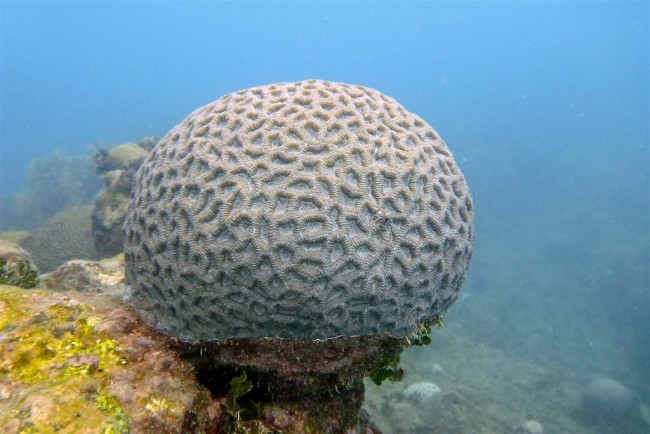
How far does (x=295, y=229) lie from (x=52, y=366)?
5.42 feet

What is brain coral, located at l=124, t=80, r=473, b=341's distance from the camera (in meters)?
2.81

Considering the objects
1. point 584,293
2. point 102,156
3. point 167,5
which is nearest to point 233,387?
point 102,156

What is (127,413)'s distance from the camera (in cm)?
222

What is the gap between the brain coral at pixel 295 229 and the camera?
2809mm

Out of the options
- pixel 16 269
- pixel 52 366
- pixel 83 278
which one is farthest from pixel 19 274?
pixel 52 366

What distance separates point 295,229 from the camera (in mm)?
2824

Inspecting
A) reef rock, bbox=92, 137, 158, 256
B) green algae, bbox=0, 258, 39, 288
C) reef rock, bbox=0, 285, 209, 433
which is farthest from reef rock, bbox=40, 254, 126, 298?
reef rock, bbox=92, 137, 158, 256

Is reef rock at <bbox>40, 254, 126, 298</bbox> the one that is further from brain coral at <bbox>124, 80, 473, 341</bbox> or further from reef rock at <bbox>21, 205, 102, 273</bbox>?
reef rock at <bbox>21, 205, 102, 273</bbox>

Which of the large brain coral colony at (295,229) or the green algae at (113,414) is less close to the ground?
the large brain coral colony at (295,229)

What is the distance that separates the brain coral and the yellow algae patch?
53cm

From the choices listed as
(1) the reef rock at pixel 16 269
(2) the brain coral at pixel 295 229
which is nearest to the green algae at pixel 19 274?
(1) the reef rock at pixel 16 269

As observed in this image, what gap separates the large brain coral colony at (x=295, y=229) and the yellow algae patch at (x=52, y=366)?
20.9 inches

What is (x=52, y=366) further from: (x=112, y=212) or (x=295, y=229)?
(x=112, y=212)

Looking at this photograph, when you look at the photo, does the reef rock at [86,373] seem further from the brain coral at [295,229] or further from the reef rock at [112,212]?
the reef rock at [112,212]
